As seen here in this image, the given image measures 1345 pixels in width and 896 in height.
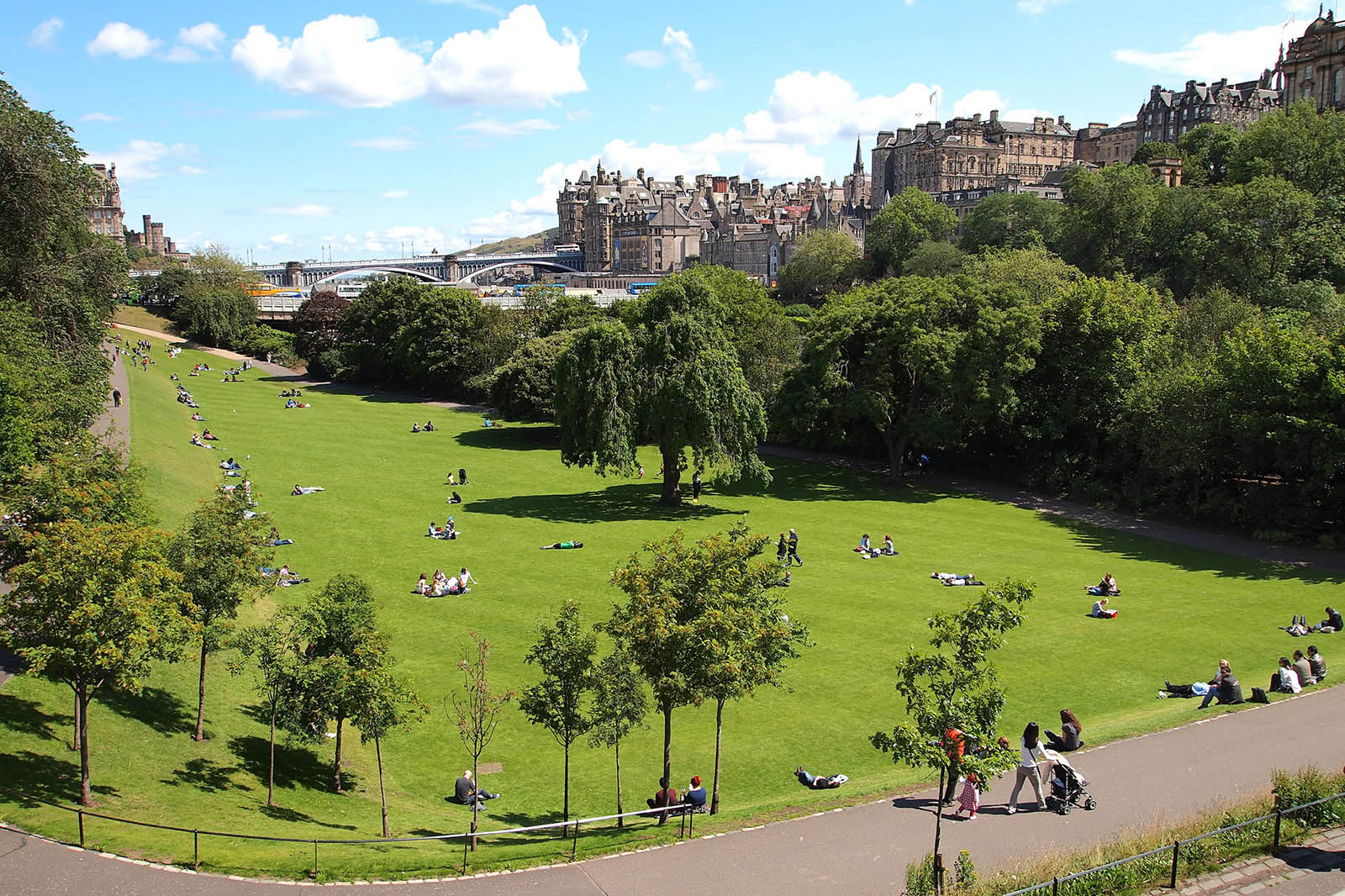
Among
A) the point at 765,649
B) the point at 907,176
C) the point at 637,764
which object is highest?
the point at 907,176

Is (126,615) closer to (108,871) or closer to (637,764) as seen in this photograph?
(108,871)

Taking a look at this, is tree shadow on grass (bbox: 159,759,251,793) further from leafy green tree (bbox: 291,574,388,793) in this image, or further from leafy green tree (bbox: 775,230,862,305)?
leafy green tree (bbox: 775,230,862,305)

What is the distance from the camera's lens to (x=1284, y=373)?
1578 inches

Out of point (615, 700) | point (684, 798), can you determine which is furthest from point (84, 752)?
point (684, 798)

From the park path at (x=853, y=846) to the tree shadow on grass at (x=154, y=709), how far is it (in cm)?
620

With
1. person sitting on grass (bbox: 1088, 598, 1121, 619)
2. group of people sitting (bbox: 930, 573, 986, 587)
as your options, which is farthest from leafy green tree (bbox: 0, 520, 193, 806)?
person sitting on grass (bbox: 1088, 598, 1121, 619)

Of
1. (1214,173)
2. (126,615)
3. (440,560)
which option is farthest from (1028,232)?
(126,615)

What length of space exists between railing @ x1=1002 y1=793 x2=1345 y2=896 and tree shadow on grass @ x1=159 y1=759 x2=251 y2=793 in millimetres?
14257

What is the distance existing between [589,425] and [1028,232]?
68.9 metres

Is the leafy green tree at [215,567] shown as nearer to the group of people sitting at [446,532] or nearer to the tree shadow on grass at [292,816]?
the tree shadow on grass at [292,816]

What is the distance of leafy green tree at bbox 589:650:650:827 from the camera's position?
709 inches

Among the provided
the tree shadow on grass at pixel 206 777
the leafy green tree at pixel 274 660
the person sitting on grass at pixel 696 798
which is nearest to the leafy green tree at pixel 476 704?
the leafy green tree at pixel 274 660

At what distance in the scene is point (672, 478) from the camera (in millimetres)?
47375

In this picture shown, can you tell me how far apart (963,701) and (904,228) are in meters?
118
